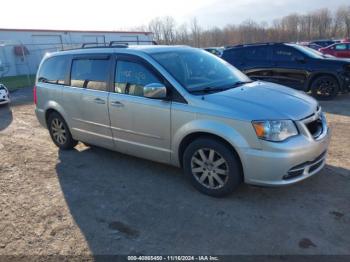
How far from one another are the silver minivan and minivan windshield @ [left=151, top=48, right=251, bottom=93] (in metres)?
0.02

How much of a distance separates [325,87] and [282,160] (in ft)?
23.9

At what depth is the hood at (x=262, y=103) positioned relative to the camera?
3.58 m

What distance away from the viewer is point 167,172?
4859 millimetres

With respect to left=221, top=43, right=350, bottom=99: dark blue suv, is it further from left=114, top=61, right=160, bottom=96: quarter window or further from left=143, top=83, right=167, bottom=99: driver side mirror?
left=143, top=83, right=167, bottom=99: driver side mirror

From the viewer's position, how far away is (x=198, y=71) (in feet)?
15.0

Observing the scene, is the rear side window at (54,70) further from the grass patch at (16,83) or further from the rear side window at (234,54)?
the grass patch at (16,83)

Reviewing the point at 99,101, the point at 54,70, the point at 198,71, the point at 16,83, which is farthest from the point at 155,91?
the point at 16,83

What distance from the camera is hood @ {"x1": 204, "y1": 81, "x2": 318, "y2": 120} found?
3580 mm

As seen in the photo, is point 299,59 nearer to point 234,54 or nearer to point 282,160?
point 234,54

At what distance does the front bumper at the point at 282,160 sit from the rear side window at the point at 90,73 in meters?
2.48

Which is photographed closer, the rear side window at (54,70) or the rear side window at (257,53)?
the rear side window at (54,70)

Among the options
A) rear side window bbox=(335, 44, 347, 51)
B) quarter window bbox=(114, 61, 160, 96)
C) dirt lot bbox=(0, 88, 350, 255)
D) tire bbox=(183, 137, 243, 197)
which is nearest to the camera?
dirt lot bbox=(0, 88, 350, 255)

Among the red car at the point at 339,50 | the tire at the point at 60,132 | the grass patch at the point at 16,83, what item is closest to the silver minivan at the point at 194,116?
the tire at the point at 60,132

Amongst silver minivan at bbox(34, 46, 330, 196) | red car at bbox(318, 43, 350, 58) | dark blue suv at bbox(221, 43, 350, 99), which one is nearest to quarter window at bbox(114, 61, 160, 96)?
silver minivan at bbox(34, 46, 330, 196)
